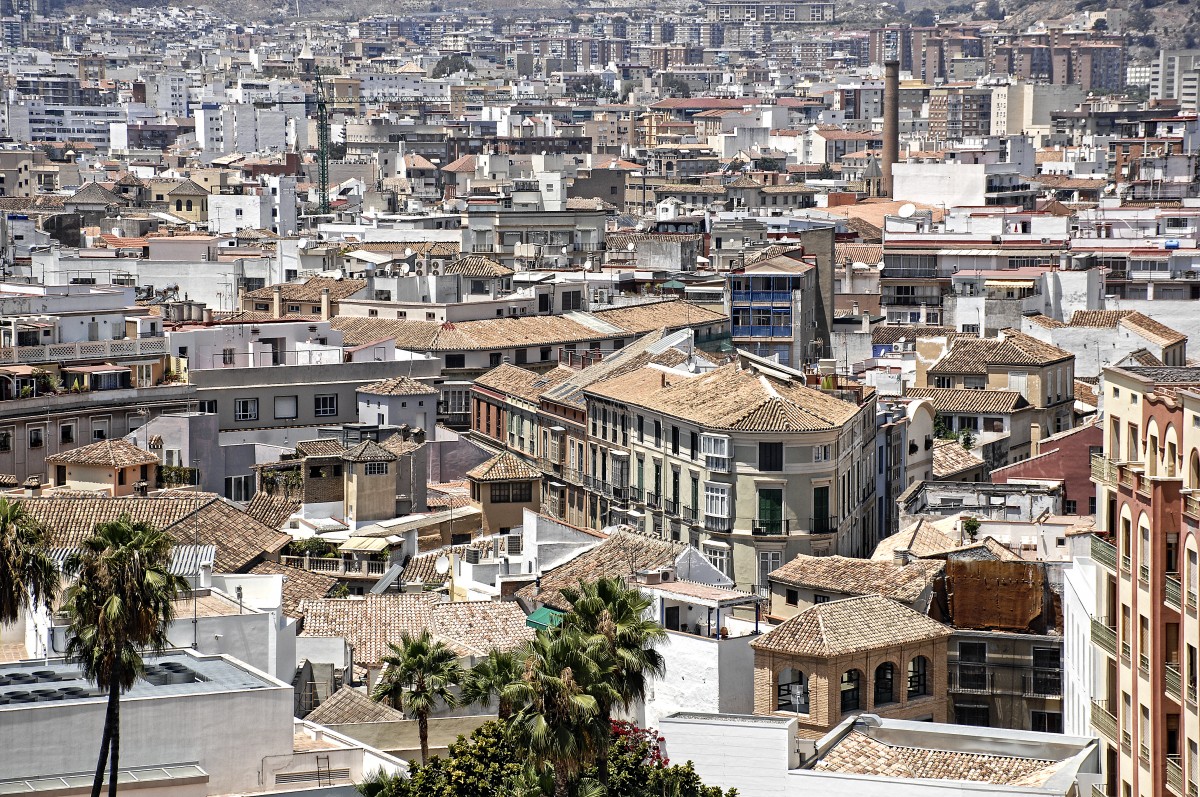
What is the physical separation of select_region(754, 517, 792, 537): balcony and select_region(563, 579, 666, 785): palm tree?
20218 millimetres

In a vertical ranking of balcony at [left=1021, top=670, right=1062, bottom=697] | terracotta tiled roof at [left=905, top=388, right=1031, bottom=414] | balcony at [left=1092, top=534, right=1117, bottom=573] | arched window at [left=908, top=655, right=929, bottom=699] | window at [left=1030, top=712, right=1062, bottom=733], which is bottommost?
window at [left=1030, top=712, right=1062, bottom=733]

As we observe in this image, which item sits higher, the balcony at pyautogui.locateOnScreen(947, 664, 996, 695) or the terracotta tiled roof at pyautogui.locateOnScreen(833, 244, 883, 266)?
the terracotta tiled roof at pyautogui.locateOnScreen(833, 244, 883, 266)

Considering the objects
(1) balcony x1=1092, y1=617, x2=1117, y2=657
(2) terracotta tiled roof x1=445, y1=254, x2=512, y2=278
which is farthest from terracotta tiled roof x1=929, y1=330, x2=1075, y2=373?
(1) balcony x1=1092, y1=617, x2=1117, y2=657

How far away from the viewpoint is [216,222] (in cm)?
12775

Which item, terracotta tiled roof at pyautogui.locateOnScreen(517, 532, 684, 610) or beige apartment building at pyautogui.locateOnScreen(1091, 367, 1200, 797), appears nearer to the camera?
beige apartment building at pyautogui.locateOnScreen(1091, 367, 1200, 797)

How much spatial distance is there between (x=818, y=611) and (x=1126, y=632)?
9.75 meters

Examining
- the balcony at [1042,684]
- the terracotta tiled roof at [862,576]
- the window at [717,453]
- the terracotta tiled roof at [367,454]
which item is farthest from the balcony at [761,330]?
the balcony at [1042,684]

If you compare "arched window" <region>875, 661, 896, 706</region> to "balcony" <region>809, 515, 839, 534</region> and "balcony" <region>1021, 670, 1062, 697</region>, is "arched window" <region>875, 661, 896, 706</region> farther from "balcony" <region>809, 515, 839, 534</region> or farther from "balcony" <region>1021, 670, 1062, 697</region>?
"balcony" <region>809, 515, 839, 534</region>

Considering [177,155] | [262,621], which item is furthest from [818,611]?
[177,155]

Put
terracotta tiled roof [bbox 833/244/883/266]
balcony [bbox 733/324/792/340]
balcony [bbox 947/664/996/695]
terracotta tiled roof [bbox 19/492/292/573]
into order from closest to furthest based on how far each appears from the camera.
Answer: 1. balcony [bbox 947/664/996/695]
2. terracotta tiled roof [bbox 19/492/292/573]
3. balcony [bbox 733/324/792/340]
4. terracotta tiled roof [bbox 833/244/883/266]

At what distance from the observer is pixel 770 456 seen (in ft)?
158

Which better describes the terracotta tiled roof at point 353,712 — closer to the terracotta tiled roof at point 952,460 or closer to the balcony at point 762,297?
the terracotta tiled roof at point 952,460

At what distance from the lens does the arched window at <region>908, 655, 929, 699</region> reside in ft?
116

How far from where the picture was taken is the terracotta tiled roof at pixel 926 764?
1168 inches
